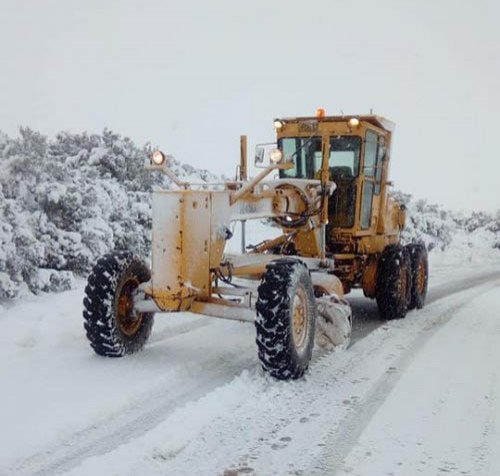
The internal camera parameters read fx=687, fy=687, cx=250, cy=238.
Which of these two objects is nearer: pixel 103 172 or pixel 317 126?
pixel 317 126

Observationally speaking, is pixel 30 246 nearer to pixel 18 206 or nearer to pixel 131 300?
pixel 18 206

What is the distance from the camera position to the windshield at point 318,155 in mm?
9125

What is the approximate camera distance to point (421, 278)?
10.5 metres

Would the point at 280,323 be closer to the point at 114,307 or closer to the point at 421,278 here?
the point at 114,307

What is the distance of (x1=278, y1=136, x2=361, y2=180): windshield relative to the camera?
9125 mm

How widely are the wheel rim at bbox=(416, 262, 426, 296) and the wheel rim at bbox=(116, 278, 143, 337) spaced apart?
5136 mm

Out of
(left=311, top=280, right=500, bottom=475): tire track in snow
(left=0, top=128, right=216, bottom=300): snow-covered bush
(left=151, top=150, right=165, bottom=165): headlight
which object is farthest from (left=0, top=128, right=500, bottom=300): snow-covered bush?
(left=311, top=280, right=500, bottom=475): tire track in snow

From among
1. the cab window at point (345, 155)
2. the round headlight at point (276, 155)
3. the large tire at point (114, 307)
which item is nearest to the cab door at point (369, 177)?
the cab window at point (345, 155)

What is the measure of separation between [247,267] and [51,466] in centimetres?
320

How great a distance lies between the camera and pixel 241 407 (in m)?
5.07

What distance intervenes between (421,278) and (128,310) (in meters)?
5.49

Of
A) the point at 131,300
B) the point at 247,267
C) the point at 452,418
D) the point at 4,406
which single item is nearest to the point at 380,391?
the point at 452,418

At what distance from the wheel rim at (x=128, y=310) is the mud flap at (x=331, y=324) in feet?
5.78

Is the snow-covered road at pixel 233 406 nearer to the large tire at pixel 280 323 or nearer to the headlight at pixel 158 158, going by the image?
the large tire at pixel 280 323
